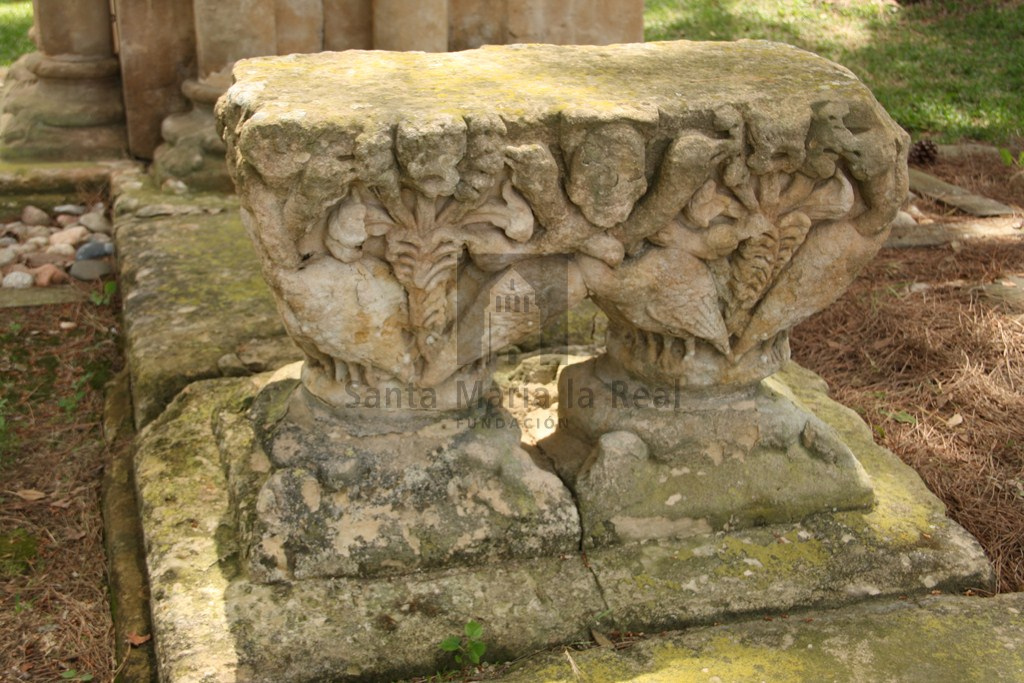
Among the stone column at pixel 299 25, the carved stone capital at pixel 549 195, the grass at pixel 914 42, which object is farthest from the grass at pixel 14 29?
the carved stone capital at pixel 549 195

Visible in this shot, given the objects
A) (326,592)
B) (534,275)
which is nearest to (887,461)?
(534,275)

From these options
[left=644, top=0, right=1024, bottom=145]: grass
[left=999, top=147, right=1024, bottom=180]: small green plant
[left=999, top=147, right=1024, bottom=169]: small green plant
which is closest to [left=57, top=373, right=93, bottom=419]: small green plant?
[left=999, top=147, right=1024, bottom=180]: small green plant

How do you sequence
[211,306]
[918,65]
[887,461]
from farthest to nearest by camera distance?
[918,65], [211,306], [887,461]

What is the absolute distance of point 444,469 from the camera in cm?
248

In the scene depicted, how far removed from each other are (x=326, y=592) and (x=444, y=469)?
38 centimetres

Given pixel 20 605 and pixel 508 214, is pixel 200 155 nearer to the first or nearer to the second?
pixel 20 605

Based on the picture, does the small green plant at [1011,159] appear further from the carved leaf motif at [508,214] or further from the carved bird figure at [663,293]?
the carved leaf motif at [508,214]

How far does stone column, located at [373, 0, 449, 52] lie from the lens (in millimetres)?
4445

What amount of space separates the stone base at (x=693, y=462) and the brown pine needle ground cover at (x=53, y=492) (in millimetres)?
1173

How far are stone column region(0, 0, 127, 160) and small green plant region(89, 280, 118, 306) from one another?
43.3 inches

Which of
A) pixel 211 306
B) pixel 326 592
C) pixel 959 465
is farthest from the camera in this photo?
pixel 211 306

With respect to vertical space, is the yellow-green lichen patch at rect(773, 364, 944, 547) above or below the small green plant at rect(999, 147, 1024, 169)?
below

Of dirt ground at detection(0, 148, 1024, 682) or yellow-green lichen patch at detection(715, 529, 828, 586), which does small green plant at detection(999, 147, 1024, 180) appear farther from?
yellow-green lichen patch at detection(715, 529, 828, 586)

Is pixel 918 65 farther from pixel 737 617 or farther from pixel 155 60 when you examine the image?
pixel 737 617
